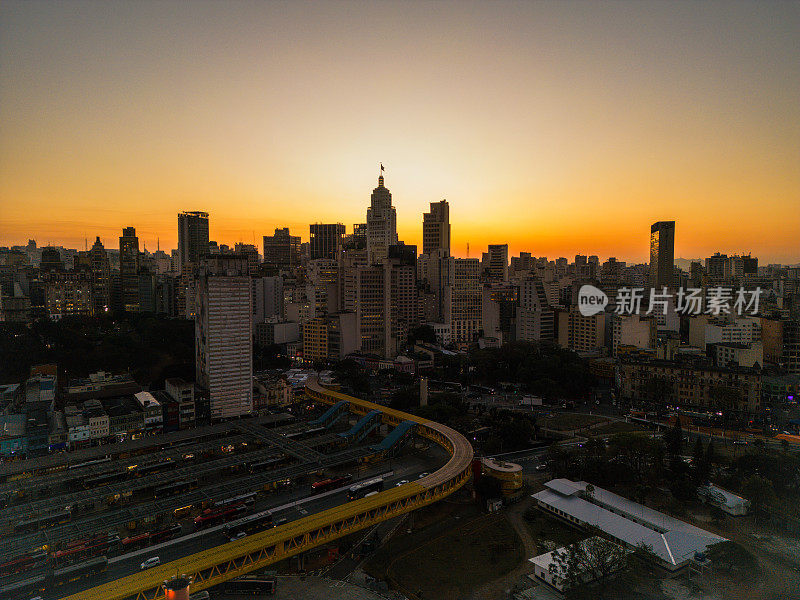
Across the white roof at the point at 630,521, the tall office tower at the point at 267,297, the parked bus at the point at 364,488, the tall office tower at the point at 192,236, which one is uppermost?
the tall office tower at the point at 192,236

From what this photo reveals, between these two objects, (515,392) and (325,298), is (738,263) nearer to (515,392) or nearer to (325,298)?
(515,392)

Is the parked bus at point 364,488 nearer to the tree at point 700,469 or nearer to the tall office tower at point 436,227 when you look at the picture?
the tree at point 700,469

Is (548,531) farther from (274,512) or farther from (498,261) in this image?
(498,261)

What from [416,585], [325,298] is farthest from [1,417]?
[325,298]

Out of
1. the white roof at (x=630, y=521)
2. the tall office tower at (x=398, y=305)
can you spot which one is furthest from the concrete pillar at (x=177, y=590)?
the tall office tower at (x=398, y=305)

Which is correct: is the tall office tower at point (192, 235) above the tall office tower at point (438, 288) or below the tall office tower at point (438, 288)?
above
